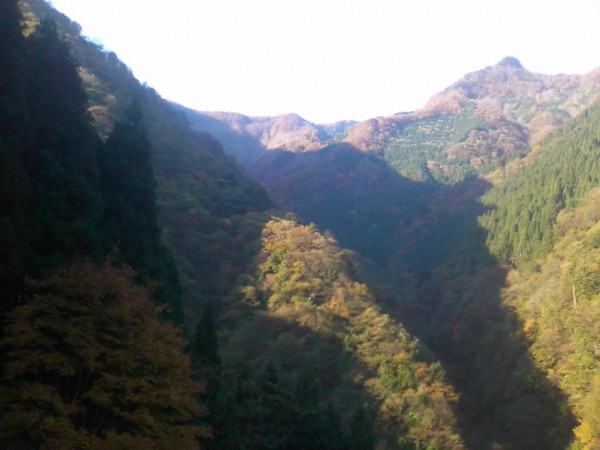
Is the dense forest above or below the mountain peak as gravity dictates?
below

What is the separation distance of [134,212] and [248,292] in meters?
17.1

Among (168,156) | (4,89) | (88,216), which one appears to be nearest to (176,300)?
(88,216)

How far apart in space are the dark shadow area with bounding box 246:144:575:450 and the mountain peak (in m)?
96.4

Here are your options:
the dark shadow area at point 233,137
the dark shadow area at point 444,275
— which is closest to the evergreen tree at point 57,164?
the dark shadow area at point 444,275

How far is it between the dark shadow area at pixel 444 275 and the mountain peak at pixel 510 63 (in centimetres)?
9641

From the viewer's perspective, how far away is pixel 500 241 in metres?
58.7

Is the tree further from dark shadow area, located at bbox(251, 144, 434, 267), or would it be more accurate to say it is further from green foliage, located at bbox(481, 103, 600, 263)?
dark shadow area, located at bbox(251, 144, 434, 267)

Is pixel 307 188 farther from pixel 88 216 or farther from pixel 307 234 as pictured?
pixel 88 216

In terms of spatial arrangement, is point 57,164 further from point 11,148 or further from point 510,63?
point 510,63

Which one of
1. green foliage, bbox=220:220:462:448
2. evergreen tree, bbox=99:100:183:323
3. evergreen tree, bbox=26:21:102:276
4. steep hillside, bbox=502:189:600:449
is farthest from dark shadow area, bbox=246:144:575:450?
evergreen tree, bbox=26:21:102:276

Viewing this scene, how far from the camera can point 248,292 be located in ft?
122

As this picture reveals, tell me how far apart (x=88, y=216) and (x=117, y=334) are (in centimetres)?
644

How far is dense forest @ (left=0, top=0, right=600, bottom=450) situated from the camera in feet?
38.9

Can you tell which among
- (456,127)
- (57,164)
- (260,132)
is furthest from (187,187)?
(260,132)
